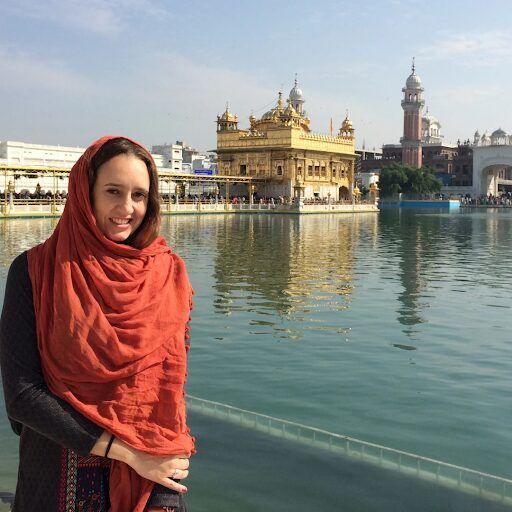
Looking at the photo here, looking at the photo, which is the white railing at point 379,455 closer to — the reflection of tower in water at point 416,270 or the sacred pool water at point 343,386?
the sacred pool water at point 343,386

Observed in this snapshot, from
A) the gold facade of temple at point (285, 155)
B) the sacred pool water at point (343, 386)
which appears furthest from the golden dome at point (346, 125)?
the sacred pool water at point (343, 386)

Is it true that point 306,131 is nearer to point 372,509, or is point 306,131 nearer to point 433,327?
point 433,327

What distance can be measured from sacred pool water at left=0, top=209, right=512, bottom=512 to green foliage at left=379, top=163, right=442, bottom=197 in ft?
190

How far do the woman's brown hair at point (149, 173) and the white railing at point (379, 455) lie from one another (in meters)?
2.62

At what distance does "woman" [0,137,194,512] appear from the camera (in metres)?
1.73

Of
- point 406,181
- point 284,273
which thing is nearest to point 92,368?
point 284,273

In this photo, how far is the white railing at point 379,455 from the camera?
3.75m

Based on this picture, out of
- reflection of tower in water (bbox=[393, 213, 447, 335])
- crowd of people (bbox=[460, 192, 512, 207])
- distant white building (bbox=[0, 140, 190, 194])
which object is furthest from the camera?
crowd of people (bbox=[460, 192, 512, 207])

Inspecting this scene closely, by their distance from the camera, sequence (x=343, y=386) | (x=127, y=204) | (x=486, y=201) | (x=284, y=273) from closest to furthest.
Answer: (x=127, y=204), (x=343, y=386), (x=284, y=273), (x=486, y=201)

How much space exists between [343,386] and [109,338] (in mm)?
4288

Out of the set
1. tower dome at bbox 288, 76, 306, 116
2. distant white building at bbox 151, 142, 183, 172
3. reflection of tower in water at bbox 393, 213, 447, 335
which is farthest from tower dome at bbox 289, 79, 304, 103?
reflection of tower in water at bbox 393, 213, 447, 335

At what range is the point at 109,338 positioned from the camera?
1745 millimetres

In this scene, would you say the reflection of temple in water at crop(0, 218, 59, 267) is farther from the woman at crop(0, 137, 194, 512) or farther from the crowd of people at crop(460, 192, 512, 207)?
the crowd of people at crop(460, 192, 512, 207)

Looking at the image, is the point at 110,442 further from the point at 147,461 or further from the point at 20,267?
the point at 20,267
